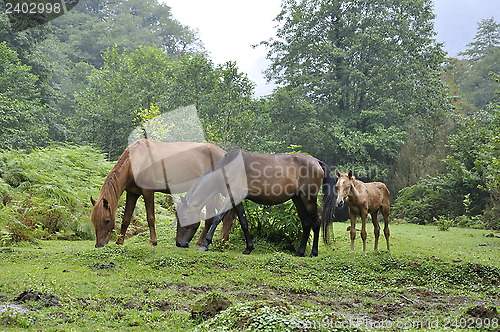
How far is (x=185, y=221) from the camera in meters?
7.35

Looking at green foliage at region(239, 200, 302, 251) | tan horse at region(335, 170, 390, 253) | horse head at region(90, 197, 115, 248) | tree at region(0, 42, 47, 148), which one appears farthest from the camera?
tree at region(0, 42, 47, 148)

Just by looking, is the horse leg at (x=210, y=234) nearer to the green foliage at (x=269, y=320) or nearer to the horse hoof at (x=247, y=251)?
the horse hoof at (x=247, y=251)

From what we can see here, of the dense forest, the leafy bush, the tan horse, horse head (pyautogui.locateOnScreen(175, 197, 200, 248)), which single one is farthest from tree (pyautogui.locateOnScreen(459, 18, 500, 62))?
horse head (pyautogui.locateOnScreen(175, 197, 200, 248))

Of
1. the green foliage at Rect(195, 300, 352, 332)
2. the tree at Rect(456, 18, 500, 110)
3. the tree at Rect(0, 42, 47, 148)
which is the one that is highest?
the tree at Rect(456, 18, 500, 110)

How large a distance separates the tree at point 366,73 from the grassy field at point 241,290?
1564 centimetres

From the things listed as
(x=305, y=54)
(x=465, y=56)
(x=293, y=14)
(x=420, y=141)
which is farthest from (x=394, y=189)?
(x=465, y=56)

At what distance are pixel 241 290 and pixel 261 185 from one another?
2969 mm

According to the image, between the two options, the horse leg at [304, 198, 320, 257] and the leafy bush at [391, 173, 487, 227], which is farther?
the leafy bush at [391, 173, 487, 227]

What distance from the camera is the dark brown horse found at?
7273 millimetres

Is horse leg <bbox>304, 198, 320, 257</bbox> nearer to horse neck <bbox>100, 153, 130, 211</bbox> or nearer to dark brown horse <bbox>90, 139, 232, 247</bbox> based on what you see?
dark brown horse <bbox>90, 139, 232, 247</bbox>

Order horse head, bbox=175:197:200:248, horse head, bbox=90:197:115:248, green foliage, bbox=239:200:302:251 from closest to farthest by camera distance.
Result: horse head, bbox=90:197:115:248 < horse head, bbox=175:197:200:248 < green foliage, bbox=239:200:302:251

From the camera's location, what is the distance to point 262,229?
27.9 feet

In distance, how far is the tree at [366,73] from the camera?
22.6m

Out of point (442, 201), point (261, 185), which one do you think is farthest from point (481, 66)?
point (261, 185)
